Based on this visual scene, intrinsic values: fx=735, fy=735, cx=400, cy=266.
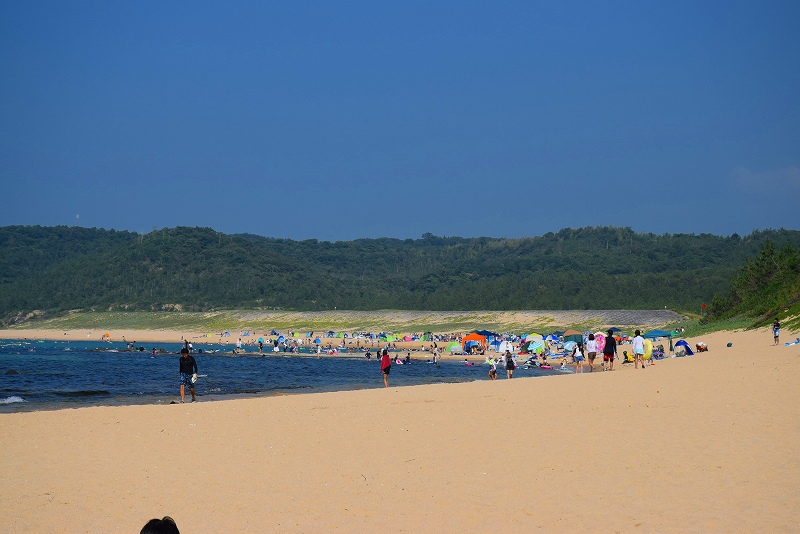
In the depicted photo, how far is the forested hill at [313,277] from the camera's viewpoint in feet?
320

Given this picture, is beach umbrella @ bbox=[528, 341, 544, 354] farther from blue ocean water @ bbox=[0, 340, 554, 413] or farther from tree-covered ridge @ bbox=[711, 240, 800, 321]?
tree-covered ridge @ bbox=[711, 240, 800, 321]

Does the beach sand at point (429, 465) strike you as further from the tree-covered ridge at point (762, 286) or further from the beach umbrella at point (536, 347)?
the tree-covered ridge at point (762, 286)

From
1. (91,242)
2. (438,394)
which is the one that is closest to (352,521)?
(438,394)

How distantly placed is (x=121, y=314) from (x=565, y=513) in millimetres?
119687

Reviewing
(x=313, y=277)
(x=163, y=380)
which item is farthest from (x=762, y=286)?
(x=313, y=277)

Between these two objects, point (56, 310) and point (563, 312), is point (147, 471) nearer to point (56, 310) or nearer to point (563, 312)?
point (563, 312)

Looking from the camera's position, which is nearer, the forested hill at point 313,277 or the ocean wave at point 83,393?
the ocean wave at point 83,393

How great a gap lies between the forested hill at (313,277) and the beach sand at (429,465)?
76.7 m

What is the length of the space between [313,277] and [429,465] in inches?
5422

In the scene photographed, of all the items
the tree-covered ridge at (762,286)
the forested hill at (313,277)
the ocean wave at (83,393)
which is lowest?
the ocean wave at (83,393)

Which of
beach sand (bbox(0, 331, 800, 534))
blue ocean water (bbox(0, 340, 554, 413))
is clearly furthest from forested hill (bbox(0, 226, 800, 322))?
beach sand (bbox(0, 331, 800, 534))

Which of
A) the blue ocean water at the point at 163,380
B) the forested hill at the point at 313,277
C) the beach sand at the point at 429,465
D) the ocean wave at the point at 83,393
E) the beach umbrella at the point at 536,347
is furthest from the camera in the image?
the forested hill at the point at 313,277

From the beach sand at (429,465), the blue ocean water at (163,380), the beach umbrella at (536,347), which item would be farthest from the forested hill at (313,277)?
the beach sand at (429,465)

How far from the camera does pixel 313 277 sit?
146000mm
